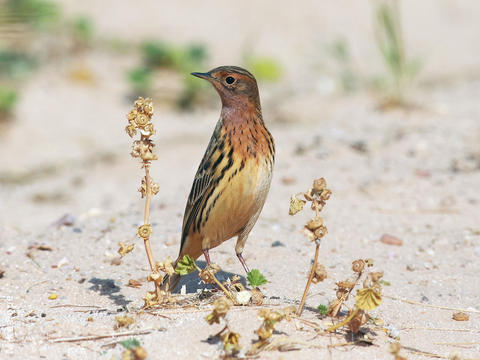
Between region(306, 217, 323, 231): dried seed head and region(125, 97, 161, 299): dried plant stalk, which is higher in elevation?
region(125, 97, 161, 299): dried plant stalk

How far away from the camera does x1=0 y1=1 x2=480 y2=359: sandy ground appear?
4105 millimetres

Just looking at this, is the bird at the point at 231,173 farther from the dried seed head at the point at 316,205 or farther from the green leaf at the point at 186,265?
the dried seed head at the point at 316,205

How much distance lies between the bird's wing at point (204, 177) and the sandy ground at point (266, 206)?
60 centimetres

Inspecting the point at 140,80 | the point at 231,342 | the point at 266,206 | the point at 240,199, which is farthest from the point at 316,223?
the point at 140,80

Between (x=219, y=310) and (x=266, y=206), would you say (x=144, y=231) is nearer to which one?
(x=219, y=310)

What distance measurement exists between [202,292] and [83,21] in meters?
→ 9.23

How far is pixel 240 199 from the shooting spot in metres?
4.64

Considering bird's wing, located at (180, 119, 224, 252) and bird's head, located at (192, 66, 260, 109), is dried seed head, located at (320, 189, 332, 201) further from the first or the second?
bird's head, located at (192, 66, 260, 109)

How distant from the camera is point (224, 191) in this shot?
467cm

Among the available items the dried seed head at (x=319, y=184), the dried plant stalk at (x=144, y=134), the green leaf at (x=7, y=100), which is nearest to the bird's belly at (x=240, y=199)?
the dried plant stalk at (x=144, y=134)

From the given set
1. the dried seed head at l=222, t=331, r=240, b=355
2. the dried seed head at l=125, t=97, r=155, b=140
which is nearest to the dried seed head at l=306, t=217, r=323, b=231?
the dried seed head at l=222, t=331, r=240, b=355

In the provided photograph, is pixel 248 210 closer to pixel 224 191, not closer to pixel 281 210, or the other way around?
pixel 224 191

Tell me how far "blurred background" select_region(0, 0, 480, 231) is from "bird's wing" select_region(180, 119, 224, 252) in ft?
6.24

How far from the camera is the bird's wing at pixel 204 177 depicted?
15.7 ft
